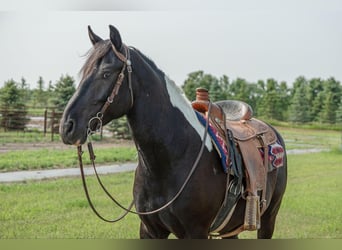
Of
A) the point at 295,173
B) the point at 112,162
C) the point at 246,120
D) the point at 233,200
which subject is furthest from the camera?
the point at 295,173

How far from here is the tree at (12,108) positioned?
13.1 ft

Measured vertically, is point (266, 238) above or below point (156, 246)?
below

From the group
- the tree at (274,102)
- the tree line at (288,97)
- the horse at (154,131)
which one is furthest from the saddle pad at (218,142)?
the tree at (274,102)

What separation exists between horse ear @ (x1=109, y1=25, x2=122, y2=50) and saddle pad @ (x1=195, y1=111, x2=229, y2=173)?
0.55 metres

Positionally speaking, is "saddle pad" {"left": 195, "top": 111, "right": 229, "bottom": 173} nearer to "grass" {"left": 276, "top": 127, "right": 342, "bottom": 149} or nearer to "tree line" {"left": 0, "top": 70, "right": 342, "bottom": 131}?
"tree line" {"left": 0, "top": 70, "right": 342, "bottom": 131}

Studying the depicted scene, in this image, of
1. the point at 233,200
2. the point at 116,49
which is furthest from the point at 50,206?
the point at 116,49

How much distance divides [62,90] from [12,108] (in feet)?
1.80

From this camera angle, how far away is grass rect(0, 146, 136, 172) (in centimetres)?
399

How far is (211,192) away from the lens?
1.75m

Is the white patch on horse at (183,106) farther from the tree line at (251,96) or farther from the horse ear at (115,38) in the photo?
the tree line at (251,96)

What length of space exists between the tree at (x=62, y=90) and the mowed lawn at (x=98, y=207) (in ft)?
2.80

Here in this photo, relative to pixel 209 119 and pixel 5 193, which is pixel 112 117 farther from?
pixel 5 193

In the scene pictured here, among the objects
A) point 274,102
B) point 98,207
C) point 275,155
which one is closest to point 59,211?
point 98,207

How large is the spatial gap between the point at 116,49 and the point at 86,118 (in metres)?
0.30
